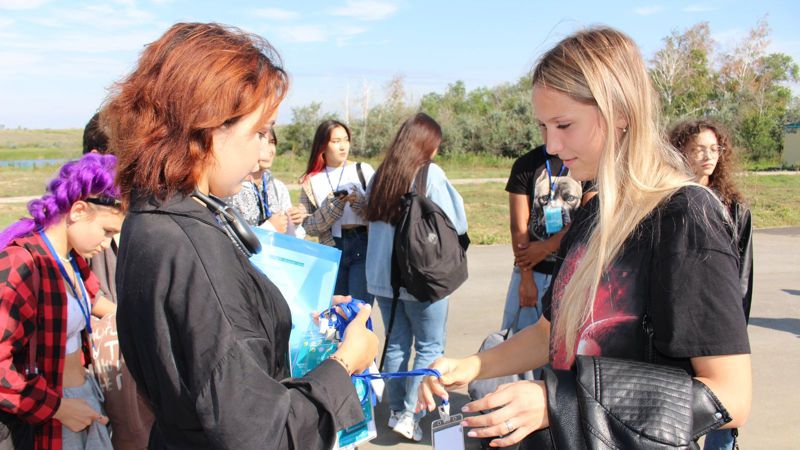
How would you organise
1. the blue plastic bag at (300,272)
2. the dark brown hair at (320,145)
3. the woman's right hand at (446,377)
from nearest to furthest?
the woman's right hand at (446,377)
the blue plastic bag at (300,272)
the dark brown hair at (320,145)

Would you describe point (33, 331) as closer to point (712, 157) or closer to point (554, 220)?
point (554, 220)

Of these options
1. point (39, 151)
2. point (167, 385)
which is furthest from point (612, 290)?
point (39, 151)

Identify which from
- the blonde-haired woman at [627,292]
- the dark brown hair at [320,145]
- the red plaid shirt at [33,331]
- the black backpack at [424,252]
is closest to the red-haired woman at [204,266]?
the blonde-haired woman at [627,292]

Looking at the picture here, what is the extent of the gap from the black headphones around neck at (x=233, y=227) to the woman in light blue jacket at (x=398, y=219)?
266 cm

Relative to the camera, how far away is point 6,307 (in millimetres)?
2146

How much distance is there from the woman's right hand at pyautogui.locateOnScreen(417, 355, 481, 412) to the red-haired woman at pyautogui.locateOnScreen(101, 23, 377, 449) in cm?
40

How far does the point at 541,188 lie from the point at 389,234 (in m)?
1.06

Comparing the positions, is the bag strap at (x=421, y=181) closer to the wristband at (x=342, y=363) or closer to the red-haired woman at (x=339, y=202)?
the red-haired woman at (x=339, y=202)

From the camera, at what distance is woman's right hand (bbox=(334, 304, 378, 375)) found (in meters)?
1.68

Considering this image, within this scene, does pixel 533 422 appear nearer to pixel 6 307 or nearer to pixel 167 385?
pixel 167 385


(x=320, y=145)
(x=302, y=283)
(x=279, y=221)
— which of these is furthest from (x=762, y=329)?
(x=302, y=283)

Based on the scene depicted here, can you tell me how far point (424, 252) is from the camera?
4.09 metres

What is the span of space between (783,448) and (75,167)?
436 centimetres

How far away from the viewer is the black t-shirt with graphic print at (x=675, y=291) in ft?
4.65
